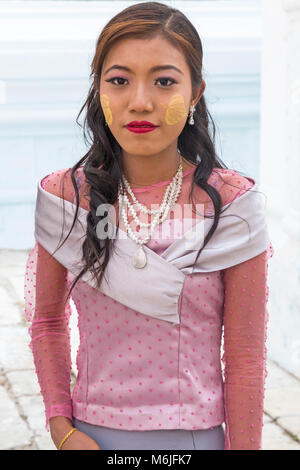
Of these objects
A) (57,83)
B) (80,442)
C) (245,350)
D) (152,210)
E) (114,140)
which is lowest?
(80,442)

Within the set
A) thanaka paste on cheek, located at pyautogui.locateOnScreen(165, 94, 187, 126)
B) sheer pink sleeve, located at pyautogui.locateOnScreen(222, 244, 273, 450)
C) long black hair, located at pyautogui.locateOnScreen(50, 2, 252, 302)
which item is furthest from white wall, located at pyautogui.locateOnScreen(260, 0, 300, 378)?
thanaka paste on cheek, located at pyautogui.locateOnScreen(165, 94, 187, 126)

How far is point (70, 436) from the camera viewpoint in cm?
137

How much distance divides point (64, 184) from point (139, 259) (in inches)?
9.2

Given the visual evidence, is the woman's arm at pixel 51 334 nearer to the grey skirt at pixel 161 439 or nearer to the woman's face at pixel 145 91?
the grey skirt at pixel 161 439

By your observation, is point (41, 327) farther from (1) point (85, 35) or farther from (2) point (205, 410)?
(1) point (85, 35)

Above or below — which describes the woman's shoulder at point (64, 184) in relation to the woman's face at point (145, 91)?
below

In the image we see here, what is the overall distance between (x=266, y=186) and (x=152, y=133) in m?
2.84

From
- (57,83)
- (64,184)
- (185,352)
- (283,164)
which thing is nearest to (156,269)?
(185,352)

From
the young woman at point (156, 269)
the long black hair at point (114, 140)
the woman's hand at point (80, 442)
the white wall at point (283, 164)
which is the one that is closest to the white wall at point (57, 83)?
the white wall at point (283, 164)

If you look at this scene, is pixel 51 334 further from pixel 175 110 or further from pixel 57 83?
pixel 57 83

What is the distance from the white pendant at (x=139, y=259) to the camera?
1319mm

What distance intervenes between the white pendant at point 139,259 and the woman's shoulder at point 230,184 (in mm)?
179

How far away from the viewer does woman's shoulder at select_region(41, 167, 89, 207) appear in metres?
1.42

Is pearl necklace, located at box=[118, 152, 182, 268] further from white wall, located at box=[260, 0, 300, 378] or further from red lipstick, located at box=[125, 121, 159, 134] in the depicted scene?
white wall, located at box=[260, 0, 300, 378]
